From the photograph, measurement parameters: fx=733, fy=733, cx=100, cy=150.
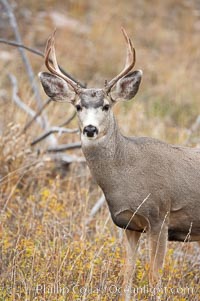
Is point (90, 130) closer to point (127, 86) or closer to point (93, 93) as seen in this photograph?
point (93, 93)

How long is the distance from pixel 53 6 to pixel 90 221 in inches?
361

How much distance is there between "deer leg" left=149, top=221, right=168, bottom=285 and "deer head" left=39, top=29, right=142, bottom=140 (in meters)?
Answer: 0.76

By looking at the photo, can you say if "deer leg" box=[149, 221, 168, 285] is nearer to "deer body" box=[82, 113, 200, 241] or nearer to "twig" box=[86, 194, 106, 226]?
"deer body" box=[82, 113, 200, 241]

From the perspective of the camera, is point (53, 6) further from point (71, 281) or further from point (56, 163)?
point (71, 281)

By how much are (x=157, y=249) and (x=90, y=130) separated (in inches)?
38.4

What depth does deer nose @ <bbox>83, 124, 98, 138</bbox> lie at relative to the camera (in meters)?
4.70

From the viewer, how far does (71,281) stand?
5.00 m

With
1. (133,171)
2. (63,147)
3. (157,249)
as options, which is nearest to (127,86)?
(133,171)

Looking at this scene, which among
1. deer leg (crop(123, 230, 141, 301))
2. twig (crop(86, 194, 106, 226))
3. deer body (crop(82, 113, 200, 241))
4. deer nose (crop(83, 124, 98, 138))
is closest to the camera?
deer nose (crop(83, 124, 98, 138))

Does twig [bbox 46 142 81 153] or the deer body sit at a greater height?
twig [bbox 46 142 81 153]

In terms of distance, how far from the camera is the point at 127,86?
206 inches

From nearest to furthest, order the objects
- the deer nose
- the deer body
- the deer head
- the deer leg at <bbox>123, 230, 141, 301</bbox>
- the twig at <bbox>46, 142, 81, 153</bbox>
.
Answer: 1. the deer nose
2. the deer head
3. the deer body
4. the deer leg at <bbox>123, 230, 141, 301</bbox>
5. the twig at <bbox>46, 142, 81, 153</bbox>

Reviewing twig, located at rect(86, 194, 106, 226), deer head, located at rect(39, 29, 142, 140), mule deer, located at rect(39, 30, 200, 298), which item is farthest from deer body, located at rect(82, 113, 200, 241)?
twig, located at rect(86, 194, 106, 226)

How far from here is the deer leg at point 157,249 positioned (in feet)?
16.4
